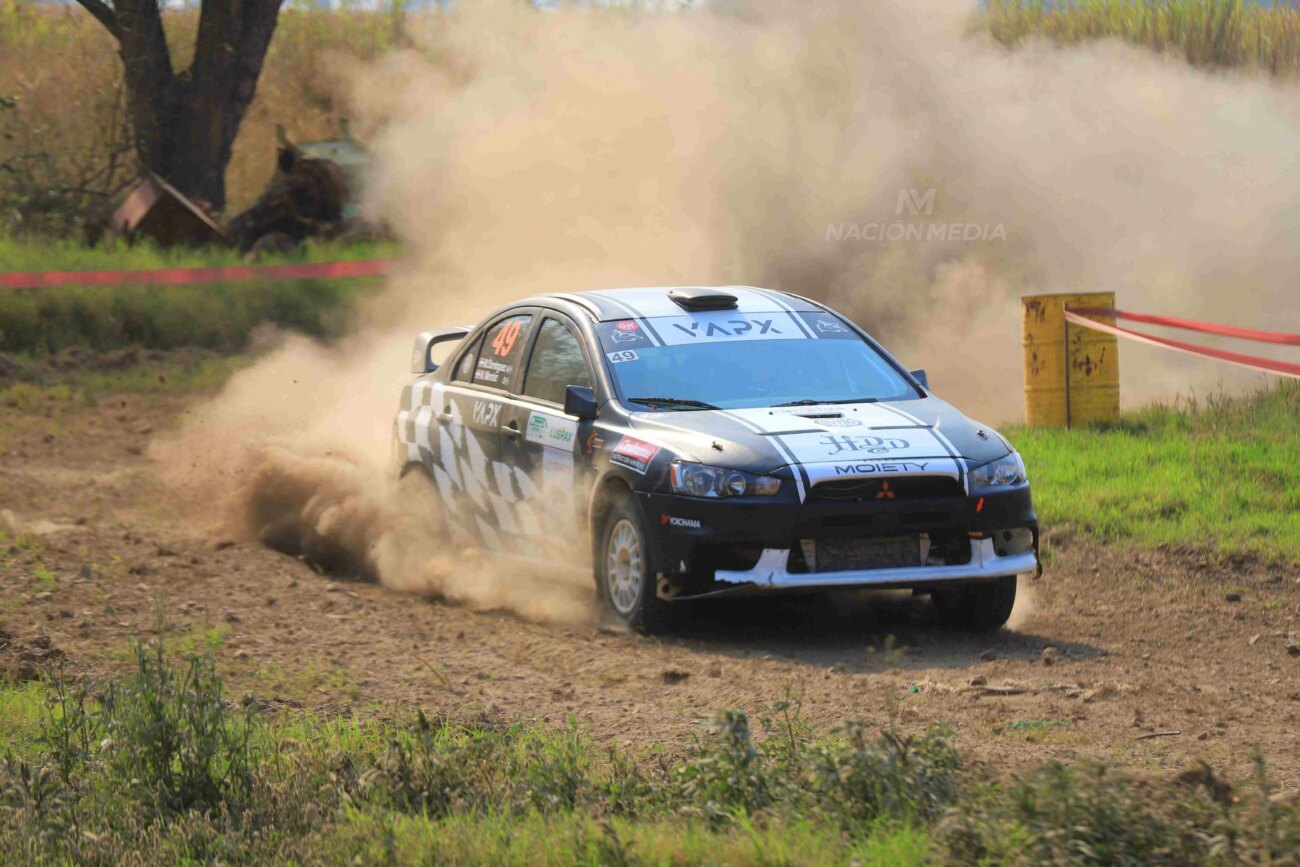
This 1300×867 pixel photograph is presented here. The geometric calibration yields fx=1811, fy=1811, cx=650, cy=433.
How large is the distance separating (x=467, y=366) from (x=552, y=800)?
17.9 ft

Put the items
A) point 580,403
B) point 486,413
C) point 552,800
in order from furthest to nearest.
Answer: point 486,413
point 580,403
point 552,800

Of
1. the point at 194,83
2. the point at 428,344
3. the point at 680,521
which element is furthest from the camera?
the point at 194,83

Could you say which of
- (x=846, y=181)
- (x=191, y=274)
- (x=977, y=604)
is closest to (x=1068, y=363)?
(x=977, y=604)

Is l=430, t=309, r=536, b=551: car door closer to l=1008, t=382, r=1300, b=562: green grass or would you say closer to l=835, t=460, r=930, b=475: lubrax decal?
l=835, t=460, r=930, b=475: lubrax decal

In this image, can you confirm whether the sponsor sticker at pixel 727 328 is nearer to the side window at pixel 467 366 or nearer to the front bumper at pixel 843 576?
the side window at pixel 467 366

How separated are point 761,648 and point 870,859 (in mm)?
3751

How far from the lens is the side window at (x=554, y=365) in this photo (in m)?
9.23

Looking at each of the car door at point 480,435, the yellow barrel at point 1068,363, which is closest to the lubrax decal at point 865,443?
the car door at point 480,435

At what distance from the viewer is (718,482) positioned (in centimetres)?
794

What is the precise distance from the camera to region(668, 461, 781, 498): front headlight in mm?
7883

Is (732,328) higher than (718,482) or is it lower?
higher

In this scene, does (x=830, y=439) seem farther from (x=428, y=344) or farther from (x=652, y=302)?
(x=428, y=344)

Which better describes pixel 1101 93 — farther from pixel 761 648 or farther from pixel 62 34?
pixel 62 34

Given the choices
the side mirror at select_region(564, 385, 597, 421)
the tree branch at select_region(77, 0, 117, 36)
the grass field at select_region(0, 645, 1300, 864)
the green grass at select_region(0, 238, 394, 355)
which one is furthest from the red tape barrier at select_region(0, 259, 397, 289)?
the grass field at select_region(0, 645, 1300, 864)
